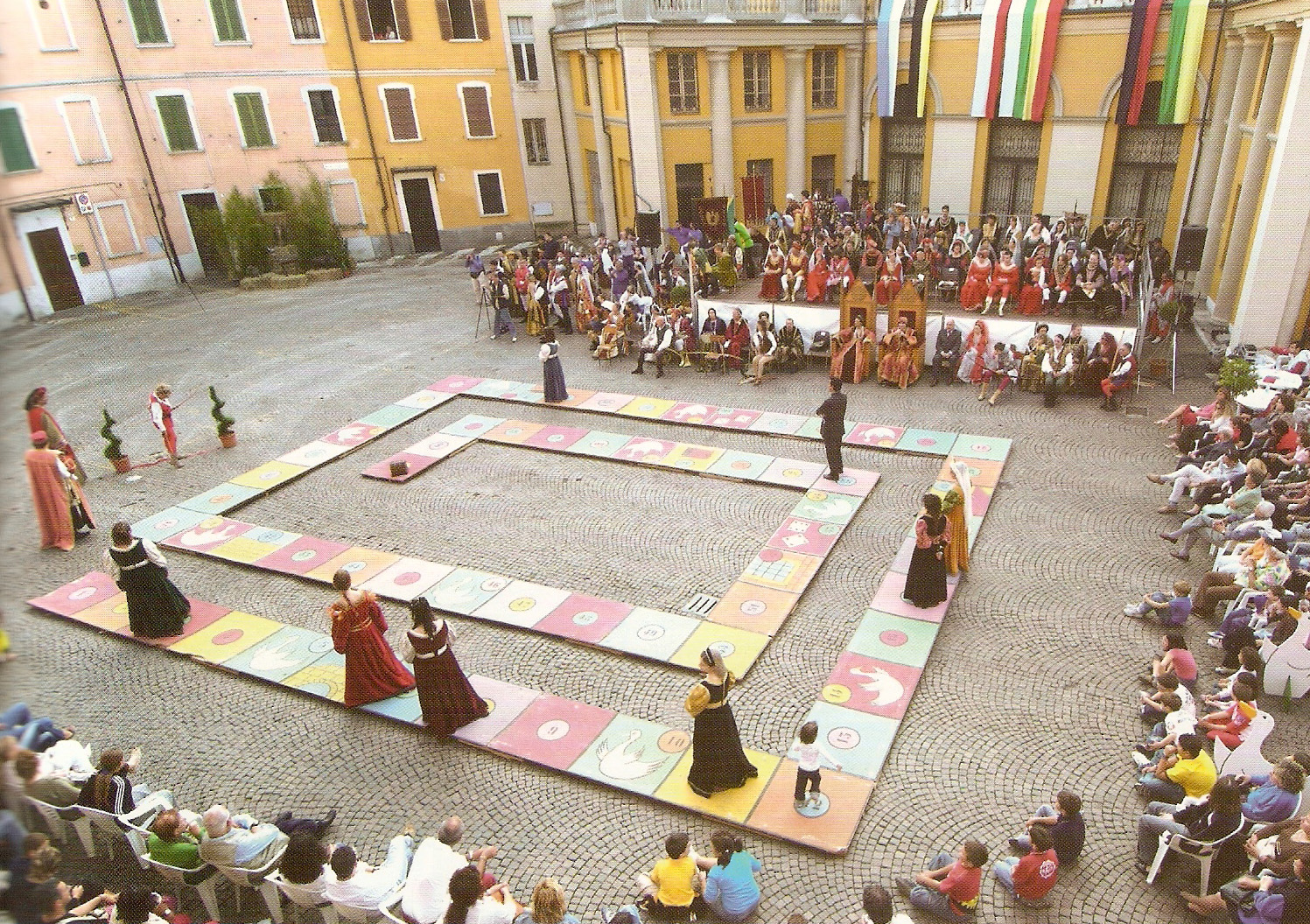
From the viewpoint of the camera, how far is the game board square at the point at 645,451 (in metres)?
14.5

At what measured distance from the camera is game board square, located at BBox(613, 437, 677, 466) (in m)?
14.5

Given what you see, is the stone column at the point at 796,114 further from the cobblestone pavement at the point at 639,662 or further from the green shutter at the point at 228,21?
the green shutter at the point at 228,21

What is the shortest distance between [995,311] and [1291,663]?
→ 11.2 m

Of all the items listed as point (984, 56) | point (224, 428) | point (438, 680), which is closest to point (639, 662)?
point (438, 680)

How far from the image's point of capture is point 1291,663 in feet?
27.7

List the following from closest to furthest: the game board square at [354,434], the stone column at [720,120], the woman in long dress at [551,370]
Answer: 1. the game board square at [354,434]
2. the woman in long dress at [551,370]
3. the stone column at [720,120]

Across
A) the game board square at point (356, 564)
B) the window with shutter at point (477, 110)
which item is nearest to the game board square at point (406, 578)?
the game board square at point (356, 564)

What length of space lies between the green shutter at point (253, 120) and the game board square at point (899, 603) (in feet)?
90.4

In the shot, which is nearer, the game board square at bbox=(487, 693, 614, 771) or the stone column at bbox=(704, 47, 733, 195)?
the game board square at bbox=(487, 693, 614, 771)

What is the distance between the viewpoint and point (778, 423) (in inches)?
609

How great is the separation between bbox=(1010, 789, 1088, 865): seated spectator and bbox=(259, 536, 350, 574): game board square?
9.46m

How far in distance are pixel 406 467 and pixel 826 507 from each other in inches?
278

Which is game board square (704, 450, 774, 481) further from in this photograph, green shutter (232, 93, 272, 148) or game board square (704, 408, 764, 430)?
green shutter (232, 93, 272, 148)

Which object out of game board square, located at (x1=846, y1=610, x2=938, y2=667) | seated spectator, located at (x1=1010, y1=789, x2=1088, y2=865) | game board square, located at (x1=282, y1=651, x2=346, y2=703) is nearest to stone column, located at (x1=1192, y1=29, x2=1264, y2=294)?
game board square, located at (x1=846, y1=610, x2=938, y2=667)
